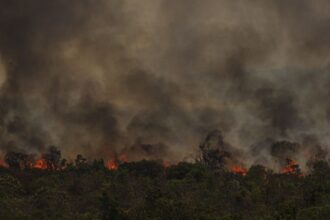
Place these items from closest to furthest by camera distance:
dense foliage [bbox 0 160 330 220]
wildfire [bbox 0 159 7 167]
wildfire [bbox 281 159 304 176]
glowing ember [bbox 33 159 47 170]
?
1. dense foliage [bbox 0 160 330 220]
2. wildfire [bbox 281 159 304 176]
3. wildfire [bbox 0 159 7 167]
4. glowing ember [bbox 33 159 47 170]

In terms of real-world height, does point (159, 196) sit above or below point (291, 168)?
below

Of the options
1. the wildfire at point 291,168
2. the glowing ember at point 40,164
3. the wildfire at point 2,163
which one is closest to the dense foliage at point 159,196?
the wildfire at point 291,168

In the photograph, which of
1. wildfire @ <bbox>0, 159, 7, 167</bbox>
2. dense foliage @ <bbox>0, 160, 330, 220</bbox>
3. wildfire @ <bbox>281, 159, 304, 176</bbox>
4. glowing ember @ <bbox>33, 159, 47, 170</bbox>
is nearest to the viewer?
dense foliage @ <bbox>0, 160, 330, 220</bbox>

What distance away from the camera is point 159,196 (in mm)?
83062

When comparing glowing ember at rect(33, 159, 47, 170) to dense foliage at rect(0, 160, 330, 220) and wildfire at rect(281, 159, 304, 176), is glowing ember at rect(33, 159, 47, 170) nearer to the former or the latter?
dense foliage at rect(0, 160, 330, 220)

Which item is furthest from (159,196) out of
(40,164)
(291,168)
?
(40,164)

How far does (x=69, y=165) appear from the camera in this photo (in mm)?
176250

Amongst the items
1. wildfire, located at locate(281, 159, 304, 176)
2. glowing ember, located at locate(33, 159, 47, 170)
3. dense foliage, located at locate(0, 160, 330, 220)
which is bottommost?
dense foliage, located at locate(0, 160, 330, 220)

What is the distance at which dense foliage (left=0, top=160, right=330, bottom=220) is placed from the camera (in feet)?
259

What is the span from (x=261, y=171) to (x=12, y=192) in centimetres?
6628

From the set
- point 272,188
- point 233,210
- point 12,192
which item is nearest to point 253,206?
point 233,210

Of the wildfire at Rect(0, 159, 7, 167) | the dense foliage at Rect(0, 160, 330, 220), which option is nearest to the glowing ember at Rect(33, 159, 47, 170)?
A: the wildfire at Rect(0, 159, 7, 167)

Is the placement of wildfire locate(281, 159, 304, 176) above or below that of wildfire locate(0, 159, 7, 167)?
below

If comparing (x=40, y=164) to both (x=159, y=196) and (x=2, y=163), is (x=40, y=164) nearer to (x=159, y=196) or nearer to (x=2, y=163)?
(x=2, y=163)
